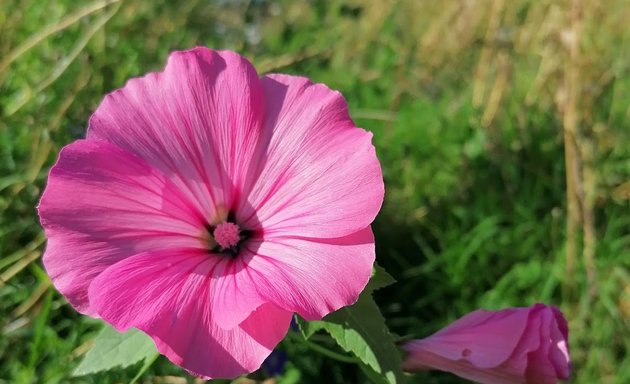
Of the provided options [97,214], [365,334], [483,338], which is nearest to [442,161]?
[483,338]

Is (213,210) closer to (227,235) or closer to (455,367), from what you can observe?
(227,235)

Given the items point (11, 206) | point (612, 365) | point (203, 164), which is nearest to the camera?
point (203, 164)

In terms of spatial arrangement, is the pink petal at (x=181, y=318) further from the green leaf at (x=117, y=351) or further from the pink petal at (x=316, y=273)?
the green leaf at (x=117, y=351)

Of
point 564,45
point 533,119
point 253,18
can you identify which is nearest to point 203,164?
point 564,45

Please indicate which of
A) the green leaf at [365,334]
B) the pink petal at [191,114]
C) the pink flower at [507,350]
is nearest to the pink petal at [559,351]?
the pink flower at [507,350]

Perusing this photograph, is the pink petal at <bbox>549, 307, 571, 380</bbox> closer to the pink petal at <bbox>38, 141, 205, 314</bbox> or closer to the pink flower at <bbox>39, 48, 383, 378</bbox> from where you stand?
the pink flower at <bbox>39, 48, 383, 378</bbox>

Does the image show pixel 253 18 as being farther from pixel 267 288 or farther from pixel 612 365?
pixel 267 288
